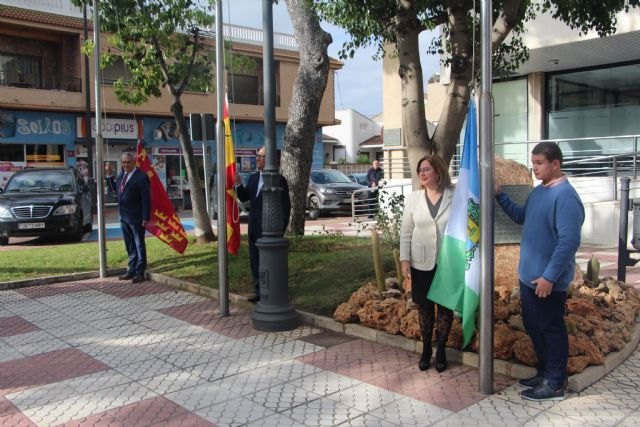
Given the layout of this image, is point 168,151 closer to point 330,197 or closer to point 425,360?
point 330,197

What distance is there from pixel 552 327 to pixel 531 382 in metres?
0.50

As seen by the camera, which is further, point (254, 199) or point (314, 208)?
point (314, 208)

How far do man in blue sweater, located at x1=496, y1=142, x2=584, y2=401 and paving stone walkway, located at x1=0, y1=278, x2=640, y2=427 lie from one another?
0.28 meters

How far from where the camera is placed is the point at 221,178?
6.80 m

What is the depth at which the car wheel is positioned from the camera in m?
20.2

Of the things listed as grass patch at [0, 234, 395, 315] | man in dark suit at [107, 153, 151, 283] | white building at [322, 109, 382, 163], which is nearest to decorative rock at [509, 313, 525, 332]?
grass patch at [0, 234, 395, 315]

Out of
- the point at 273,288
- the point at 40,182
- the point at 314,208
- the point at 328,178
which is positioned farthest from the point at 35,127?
the point at 273,288

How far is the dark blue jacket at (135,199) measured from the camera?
887 cm

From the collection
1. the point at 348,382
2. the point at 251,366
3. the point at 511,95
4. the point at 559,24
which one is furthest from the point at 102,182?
the point at 511,95

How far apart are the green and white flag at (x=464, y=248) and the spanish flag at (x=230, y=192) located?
3.00m

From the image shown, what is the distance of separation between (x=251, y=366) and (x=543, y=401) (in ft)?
7.68

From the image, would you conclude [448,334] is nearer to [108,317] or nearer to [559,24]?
[108,317]

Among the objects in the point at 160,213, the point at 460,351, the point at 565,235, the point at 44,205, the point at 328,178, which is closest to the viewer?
the point at 565,235

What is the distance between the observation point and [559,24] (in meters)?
13.0
